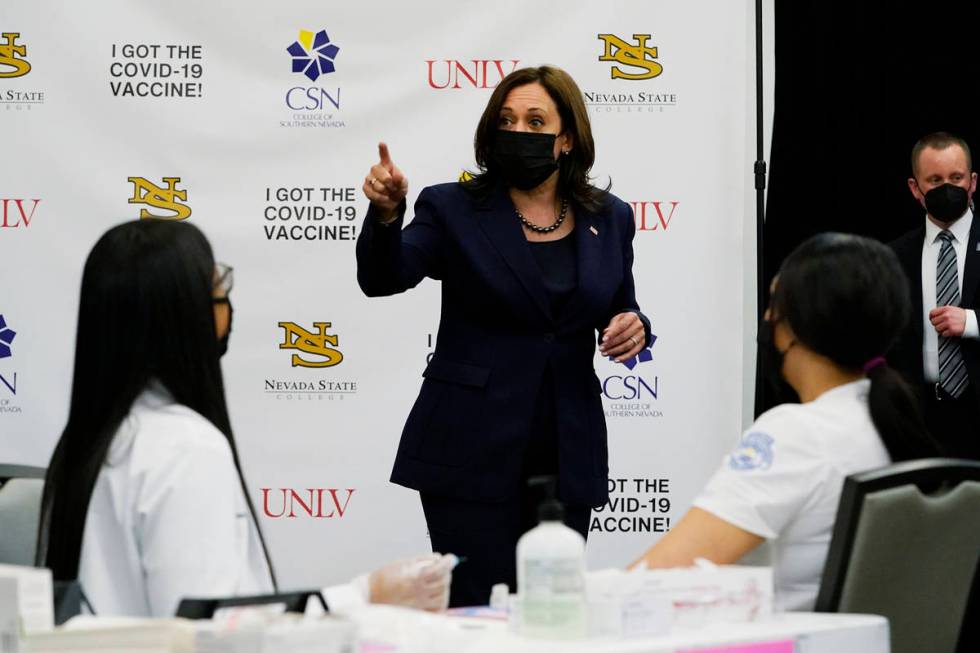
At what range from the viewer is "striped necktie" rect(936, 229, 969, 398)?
4207 mm

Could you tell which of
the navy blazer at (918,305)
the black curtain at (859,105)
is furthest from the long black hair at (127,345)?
the black curtain at (859,105)

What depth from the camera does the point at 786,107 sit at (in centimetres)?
460

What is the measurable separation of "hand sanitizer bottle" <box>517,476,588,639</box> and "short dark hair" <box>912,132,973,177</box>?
10.3ft

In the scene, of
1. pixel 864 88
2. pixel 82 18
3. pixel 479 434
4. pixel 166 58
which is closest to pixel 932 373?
pixel 864 88

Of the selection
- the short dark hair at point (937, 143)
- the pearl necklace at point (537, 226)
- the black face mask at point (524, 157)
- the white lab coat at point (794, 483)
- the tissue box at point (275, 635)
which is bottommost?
the tissue box at point (275, 635)

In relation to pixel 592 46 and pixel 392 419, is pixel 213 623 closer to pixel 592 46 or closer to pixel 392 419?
pixel 392 419

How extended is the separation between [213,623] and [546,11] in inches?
132

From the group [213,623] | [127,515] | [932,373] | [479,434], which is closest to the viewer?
[213,623]

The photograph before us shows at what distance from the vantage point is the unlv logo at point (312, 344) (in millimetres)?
4492

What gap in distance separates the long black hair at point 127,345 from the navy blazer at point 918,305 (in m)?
2.89

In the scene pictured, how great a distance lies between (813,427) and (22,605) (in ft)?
3.59

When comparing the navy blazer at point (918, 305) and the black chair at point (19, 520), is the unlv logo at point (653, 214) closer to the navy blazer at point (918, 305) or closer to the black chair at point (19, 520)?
the navy blazer at point (918, 305)

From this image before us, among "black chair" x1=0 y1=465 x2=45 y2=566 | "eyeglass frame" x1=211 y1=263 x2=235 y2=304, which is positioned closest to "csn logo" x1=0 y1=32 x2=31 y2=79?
"black chair" x1=0 y1=465 x2=45 y2=566

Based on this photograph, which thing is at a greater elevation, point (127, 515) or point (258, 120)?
point (258, 120)
